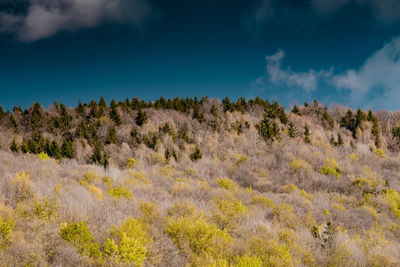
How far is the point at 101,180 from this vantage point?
31.4 feet

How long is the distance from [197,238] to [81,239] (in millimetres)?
2221

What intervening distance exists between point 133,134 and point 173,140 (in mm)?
3098

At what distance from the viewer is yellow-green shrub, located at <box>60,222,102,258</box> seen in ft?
13.2

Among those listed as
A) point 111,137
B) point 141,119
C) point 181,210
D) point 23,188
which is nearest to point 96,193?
point 23,188

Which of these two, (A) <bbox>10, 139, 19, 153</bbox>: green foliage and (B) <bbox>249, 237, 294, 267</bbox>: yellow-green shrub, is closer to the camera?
(B) <bbox>249, 237, 294, 267</bbox>: yellow-green shrub

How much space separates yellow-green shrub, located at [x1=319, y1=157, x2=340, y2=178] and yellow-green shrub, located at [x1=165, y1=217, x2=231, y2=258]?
10.0m

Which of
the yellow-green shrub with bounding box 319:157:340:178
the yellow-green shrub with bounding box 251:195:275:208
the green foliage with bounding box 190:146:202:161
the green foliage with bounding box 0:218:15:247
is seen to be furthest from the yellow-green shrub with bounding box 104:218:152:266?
the yellow-green shrub with bounding box 319:157:340:178

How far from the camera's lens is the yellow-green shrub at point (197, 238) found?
4742 mm

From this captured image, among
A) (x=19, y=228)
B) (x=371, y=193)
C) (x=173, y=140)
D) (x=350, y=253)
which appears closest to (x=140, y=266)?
(x=19, y=228)

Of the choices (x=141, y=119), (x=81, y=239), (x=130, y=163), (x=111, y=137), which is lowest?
(x=81, y=239)

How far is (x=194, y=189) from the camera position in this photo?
952cm

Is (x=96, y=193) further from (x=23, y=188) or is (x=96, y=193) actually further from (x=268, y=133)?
(x=268, y=133)

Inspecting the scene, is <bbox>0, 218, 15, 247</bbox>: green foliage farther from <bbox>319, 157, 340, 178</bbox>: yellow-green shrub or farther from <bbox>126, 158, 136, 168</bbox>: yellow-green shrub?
<bbox>319, 157, 340, 178</bbox>: yellow-green shrub

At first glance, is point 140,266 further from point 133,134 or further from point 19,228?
point 133,134
